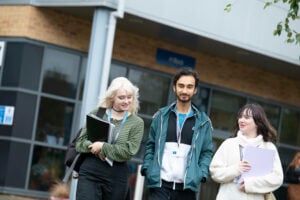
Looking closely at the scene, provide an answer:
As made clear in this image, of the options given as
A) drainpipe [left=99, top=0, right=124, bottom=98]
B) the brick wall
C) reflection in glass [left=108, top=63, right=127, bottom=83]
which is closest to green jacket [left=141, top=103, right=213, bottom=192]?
drainpipe [left=99, top=0, right=124, bottom=98]

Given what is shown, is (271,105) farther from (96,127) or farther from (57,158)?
(96,127)

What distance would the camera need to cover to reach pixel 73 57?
16.5 m

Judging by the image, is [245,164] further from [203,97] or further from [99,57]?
[203,97]

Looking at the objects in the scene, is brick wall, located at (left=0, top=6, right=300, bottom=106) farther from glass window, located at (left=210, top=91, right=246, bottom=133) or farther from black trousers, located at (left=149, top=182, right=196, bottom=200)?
black trousers, located at (left=149, top=182, right=196, bottom=200)

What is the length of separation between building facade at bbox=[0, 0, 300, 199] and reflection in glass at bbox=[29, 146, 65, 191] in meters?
0.02

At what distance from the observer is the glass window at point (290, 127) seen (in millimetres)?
21859

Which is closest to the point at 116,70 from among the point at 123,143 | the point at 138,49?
the point at 138,49

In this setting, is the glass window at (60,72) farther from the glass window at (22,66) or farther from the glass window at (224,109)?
the glass window at (224,109)

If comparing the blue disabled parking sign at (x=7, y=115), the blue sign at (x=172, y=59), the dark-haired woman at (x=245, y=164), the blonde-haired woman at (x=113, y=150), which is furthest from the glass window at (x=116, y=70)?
the dark-haired woman at (x=245, y=164)

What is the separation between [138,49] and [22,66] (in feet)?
10.2

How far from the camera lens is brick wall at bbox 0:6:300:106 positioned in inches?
619

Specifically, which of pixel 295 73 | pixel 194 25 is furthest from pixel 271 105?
pixel 194 25

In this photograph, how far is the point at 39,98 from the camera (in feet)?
52.2

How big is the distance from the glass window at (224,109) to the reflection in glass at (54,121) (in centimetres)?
460
